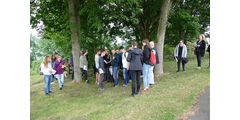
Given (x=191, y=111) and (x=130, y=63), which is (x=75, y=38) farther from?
(x=191, y=111)

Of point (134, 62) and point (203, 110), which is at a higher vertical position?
point (134, 62)

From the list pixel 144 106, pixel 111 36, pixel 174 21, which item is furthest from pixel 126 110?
pixel 174 21

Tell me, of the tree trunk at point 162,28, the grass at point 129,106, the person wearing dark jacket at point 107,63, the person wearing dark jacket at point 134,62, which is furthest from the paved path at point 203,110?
the person wearing dark jacket at point 107,63

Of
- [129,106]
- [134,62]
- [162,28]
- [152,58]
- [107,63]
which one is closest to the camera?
[129,106]

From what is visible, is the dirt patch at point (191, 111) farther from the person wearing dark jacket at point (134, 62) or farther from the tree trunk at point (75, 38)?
the tree trunk at point (75, 38)

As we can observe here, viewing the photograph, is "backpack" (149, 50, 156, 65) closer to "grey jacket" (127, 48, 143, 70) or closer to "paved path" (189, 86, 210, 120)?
"grey jacket" (127, 48, 143, 70)

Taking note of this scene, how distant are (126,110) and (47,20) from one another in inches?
338

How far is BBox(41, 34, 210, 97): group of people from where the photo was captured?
17.4 ft

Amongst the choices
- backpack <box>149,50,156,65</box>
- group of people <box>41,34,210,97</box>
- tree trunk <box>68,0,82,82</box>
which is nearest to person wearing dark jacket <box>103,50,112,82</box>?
group of people <box>41,34,210,97</box>

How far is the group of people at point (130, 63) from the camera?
531 cm

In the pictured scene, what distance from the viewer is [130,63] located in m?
5.29

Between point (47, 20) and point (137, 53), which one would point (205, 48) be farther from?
point (47, 20)

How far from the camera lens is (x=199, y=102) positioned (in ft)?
13.6

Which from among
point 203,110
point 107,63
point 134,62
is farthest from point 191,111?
point 107,63
